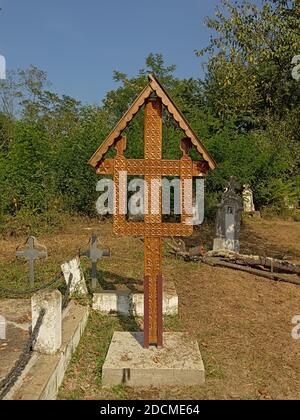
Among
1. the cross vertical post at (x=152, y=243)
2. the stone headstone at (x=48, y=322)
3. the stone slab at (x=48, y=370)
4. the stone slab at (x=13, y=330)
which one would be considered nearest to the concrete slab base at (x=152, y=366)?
the cross vertical post at (x=152, y=243)

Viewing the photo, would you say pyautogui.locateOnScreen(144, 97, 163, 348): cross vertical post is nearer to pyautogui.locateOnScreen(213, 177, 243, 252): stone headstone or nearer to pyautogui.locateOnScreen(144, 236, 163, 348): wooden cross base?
pyautogui.locateOnScreen(144, 236, 163, 348): wooden cross base

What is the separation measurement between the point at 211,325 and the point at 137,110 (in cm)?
361

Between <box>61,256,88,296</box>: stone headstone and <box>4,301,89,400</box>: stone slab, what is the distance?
1.06m

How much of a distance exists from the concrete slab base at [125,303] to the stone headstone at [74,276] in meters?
0.37

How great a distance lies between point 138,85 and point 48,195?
1827cm

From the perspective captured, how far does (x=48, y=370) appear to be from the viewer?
466 cm

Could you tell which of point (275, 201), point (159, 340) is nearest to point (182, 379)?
point (159, 340)

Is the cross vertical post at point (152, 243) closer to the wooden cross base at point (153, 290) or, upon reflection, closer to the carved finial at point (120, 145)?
the wooden cross base at point (153, 290)

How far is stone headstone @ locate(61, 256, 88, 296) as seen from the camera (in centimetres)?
745
